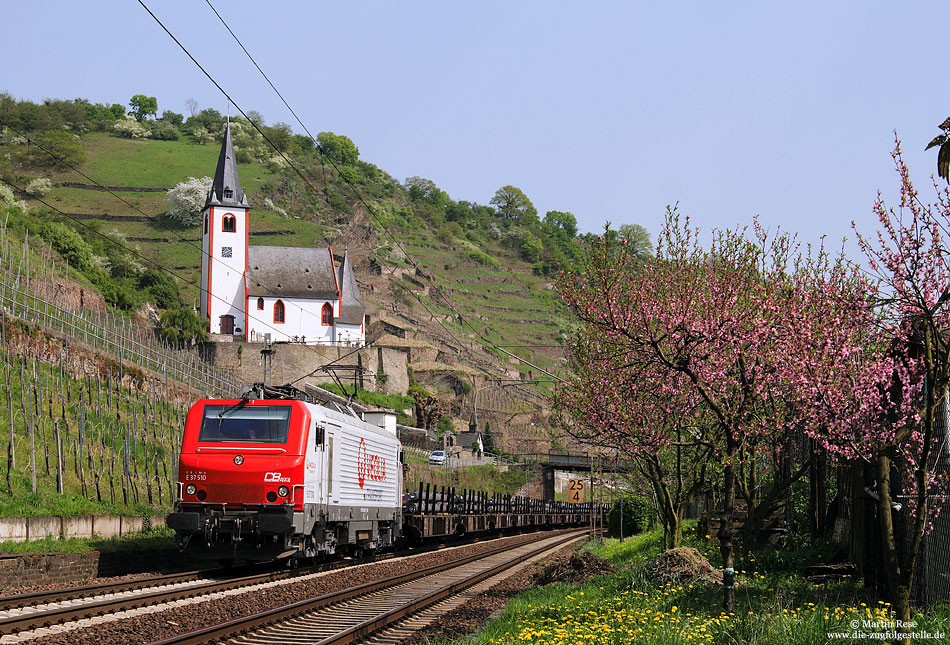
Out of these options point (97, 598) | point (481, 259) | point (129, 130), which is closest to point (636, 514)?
point (97, 598)

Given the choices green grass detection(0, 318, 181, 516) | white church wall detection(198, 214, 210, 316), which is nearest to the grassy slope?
white church wall detection(198, 214, 210, 316)

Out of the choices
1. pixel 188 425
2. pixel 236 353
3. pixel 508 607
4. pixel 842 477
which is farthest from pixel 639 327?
pixel 236 353

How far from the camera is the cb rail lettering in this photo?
24.7 m

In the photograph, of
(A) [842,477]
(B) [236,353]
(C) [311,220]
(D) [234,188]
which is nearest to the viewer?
(A) [842,477]

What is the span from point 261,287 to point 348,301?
10601 millimetres

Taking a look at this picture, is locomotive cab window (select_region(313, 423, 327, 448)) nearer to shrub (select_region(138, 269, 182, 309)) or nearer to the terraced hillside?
the terraced hillside

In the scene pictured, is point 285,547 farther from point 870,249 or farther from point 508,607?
point 870,249

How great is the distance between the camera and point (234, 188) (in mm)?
111688

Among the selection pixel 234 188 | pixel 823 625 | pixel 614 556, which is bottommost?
pixel 614 556

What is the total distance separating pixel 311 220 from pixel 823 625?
156 metres

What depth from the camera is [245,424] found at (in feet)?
65.2

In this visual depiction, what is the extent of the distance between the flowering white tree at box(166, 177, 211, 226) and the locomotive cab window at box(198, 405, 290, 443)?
130 meters

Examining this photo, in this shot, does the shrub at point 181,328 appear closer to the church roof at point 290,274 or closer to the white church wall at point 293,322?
the white church wall at point 293,322

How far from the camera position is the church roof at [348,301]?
363ft
